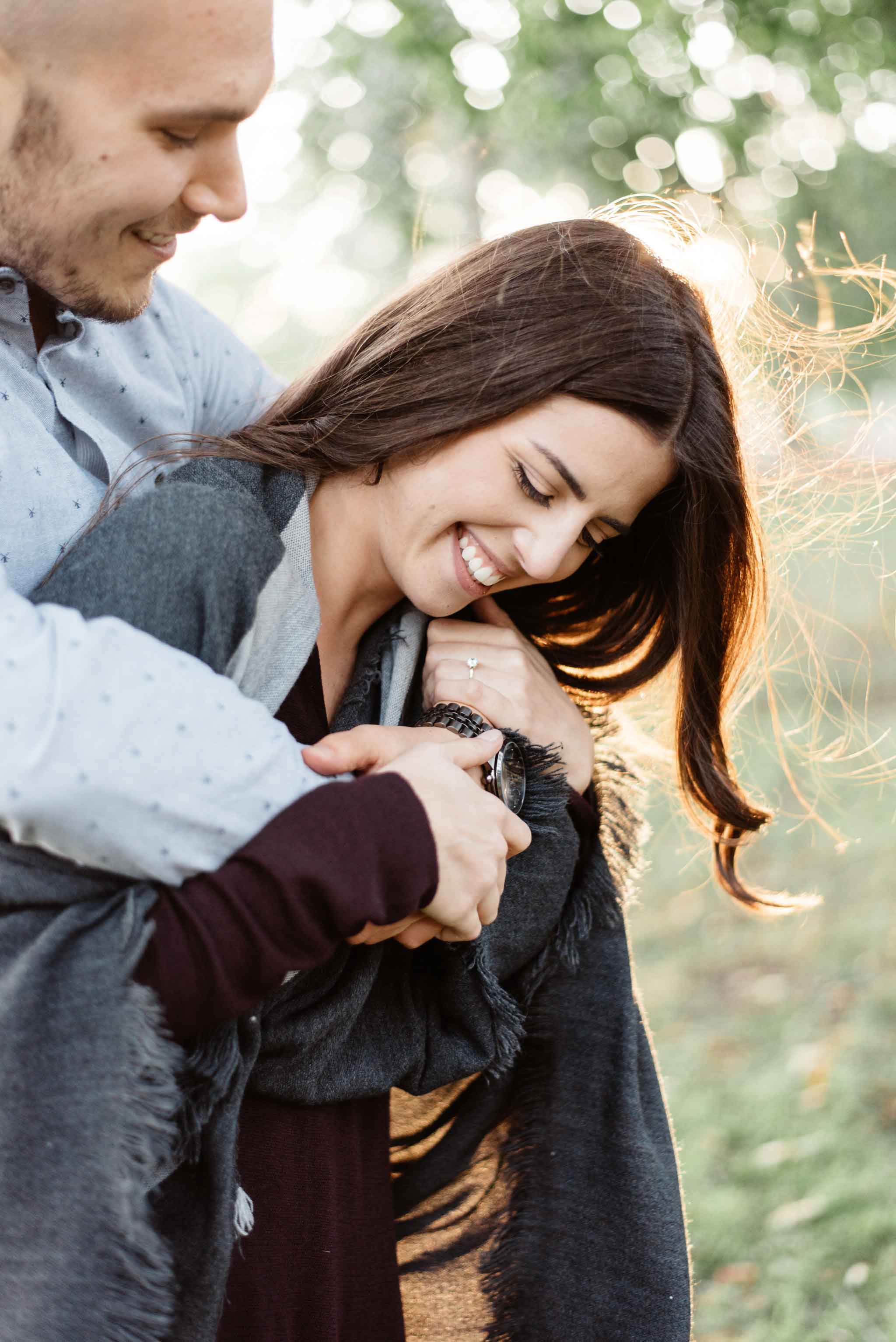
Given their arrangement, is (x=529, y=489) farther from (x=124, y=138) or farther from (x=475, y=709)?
(x=124, y=138)

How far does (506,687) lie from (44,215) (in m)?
1.01

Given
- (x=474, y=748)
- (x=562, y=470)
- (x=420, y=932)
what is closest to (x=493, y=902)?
(x=420, y=932)

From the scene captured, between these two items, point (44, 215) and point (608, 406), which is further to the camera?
point (608, 406)

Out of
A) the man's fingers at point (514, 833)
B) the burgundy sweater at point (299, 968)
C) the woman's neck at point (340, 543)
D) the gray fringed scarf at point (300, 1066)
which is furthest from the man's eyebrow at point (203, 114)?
the man's fingers at point (514, 833)

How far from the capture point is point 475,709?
1.90 meters

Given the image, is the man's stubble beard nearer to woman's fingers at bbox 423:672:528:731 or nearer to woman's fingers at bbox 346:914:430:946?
woman's fingers at bbox 423:672:528:731

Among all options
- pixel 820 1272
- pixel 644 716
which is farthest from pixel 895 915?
pixel 644 716

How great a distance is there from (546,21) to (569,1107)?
15.8 feet

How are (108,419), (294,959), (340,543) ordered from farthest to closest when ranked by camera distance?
(340,543) < (108,419) < (294,959)

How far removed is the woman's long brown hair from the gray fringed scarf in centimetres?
20

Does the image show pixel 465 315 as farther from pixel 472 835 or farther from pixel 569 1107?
pixel 569 1107

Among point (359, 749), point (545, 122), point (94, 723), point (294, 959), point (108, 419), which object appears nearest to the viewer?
point (94, 723)

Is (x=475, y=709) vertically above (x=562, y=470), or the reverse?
(x=562, y=470)

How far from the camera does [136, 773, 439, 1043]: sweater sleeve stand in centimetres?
129
